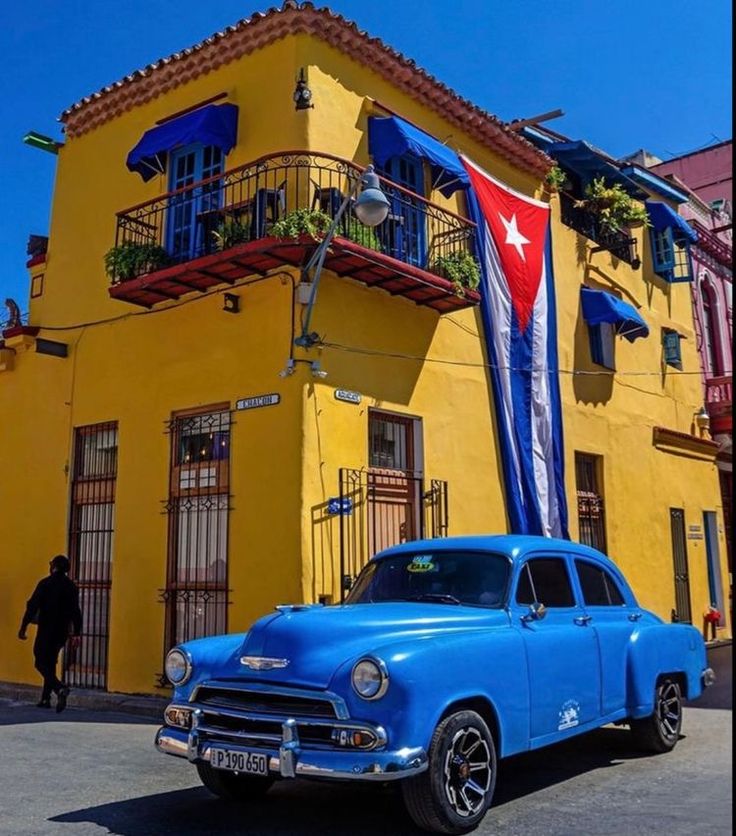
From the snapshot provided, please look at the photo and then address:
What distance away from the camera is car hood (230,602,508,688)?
523cm

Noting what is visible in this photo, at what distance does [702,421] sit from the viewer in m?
19.5

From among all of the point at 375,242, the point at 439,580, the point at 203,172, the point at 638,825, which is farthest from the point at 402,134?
the point at 638,825

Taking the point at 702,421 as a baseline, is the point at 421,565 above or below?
below

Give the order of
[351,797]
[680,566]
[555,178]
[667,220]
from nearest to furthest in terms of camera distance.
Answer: [351,797] < [555,178] < [680,566] < [667,220]

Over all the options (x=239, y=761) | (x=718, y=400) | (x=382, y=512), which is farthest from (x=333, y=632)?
(x=718, y=400)

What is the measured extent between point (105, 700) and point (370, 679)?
22.9ft

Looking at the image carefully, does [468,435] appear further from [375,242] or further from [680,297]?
[680,297]

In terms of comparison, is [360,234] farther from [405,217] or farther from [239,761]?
[239,761]

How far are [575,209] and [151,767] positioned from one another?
43.4ft

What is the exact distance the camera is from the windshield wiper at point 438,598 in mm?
6256

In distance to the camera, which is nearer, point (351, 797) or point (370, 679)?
point (370, 679)

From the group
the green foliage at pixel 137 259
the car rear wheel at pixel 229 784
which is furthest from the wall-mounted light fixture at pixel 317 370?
the car rear wheel at pixel 229 784

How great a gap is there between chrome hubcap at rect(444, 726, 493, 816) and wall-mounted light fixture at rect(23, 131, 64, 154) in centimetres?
1267

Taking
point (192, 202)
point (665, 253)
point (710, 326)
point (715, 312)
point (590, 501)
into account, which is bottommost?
point (590, 501)
